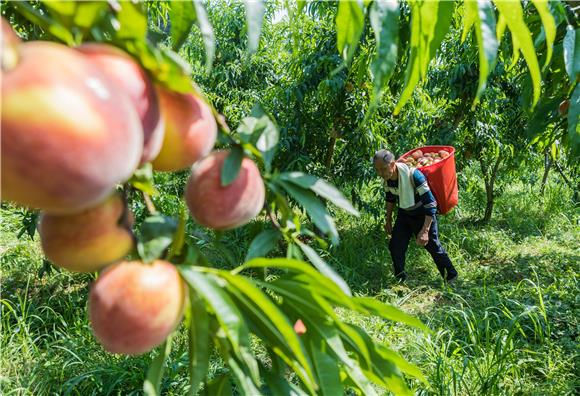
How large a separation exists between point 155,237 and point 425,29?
463 mm

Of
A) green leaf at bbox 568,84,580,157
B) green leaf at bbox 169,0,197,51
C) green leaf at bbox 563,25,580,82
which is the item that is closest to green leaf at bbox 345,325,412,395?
green leaf at bbox 169,0,197,51

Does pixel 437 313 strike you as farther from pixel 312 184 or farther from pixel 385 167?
pixel 312 184

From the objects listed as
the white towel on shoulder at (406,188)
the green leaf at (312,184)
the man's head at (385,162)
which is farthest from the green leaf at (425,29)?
the white towel on shoulder at (406,188)

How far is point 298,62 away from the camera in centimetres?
395

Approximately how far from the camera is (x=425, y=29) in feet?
2.29

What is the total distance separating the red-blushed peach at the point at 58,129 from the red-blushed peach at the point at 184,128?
134 millimetres

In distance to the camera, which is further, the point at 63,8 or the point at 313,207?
the point at 313,207

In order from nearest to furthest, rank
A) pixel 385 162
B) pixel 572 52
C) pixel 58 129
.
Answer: pixel 58 129
pixel 572 52
pixel 385 162

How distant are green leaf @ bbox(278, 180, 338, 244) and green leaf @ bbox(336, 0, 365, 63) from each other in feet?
0.66

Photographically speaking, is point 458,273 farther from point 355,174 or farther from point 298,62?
point 298,62

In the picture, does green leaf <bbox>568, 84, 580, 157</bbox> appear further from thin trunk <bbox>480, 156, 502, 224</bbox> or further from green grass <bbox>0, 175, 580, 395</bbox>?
thin trunk <bbox>480, 156, 502, 224</bbox>

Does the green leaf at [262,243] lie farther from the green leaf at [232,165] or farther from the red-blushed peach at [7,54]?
the red-blushed peach at [7,54]

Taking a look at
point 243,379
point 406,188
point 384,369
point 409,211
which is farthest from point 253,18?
point 409,211

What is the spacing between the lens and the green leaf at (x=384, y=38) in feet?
2.17
